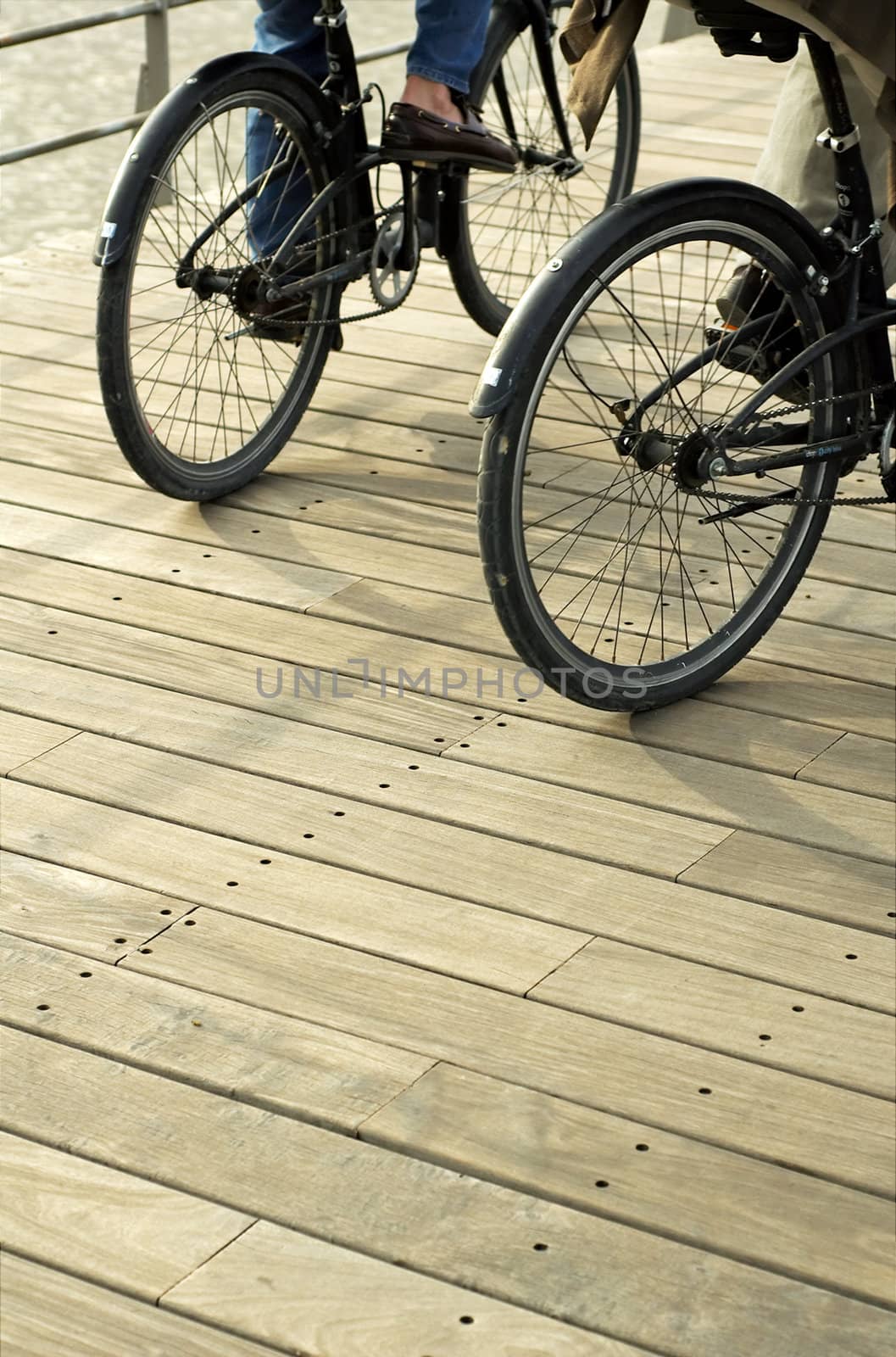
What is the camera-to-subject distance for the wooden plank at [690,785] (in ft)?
6.64

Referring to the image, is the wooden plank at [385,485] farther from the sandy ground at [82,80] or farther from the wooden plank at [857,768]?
the sandy ground at [82,80]

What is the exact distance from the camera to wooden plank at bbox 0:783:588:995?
1804 millimetres

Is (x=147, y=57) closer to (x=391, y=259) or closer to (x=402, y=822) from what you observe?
(x=391, y=259)

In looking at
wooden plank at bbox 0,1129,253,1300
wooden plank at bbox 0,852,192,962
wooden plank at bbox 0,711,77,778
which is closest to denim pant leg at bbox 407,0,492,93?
wooden plank at bbox 0,711,77,778

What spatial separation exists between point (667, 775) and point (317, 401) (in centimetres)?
122

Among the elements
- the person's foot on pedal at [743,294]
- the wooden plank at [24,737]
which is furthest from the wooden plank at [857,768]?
the wooden plank at [24,737]

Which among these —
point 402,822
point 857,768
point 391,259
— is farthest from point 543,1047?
point 391,259

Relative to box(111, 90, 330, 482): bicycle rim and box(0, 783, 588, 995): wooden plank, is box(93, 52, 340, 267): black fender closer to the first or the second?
box(111, 90, 330, 482): bicycle rim

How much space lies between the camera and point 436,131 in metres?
2.79

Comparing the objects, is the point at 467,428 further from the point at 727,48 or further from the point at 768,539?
the point at 727,48

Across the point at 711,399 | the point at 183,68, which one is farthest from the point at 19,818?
the point at 183,68

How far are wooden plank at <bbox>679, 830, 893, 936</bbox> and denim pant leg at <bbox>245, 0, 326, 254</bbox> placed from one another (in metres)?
1.25

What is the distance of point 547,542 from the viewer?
2.65m

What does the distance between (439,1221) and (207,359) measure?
162 centimetres
